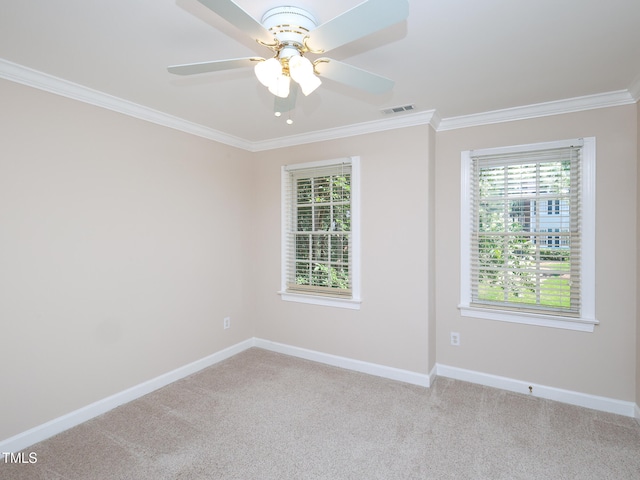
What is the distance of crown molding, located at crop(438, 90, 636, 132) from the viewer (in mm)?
2678

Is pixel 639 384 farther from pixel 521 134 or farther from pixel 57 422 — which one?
pixel 57 422

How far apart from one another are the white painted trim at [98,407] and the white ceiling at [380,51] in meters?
2.45

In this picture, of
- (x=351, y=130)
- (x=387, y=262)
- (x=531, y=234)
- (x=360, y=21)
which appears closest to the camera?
(x=360, y=21)

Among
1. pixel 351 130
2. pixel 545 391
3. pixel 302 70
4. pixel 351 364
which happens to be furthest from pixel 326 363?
pixel 302 70

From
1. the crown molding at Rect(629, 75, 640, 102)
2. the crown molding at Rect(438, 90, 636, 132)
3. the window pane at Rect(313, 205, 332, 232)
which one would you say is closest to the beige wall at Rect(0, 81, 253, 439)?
the window pane at Rect(313, 205, 332, 232)

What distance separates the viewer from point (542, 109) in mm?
2902

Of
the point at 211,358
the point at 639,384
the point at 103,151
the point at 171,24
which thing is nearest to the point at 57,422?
the point at 211,358

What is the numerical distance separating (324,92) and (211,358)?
2909 mm

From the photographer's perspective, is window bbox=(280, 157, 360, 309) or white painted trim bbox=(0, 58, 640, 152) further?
window bbox=(280, 157, 360, 309)

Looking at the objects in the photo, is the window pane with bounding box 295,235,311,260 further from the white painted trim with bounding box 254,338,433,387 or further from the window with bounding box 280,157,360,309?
the white painted trim with bounding box 254,338,433,387

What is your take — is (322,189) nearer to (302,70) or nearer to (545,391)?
(302,70)

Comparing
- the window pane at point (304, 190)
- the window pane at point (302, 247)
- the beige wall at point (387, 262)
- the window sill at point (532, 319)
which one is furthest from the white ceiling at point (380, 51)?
the window sill at point (532, 319)

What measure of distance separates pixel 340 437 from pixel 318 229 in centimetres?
208

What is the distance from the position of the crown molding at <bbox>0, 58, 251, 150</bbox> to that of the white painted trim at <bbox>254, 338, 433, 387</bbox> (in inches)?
97.6
